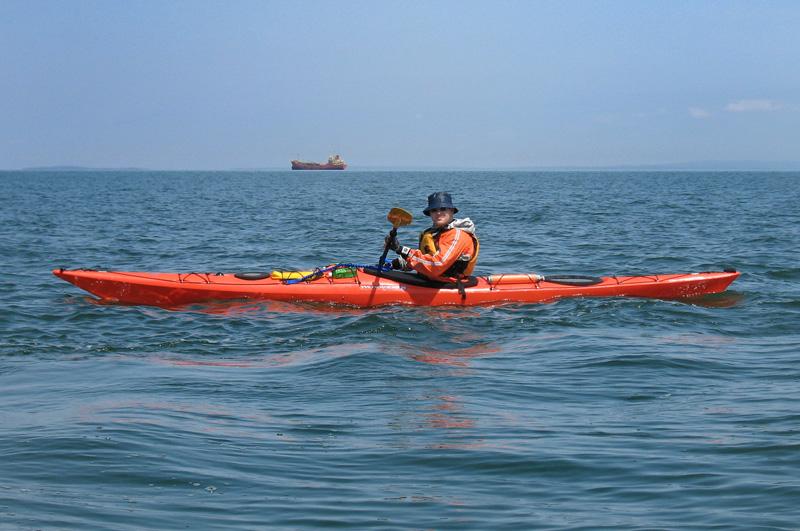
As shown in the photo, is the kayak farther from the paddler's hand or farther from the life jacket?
the paddler's hand

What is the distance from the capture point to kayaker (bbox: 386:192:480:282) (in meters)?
8.27

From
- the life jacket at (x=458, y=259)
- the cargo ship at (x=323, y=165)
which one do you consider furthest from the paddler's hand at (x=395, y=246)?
the cargo ship at (x=323, y=165)

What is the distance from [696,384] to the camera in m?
5.55

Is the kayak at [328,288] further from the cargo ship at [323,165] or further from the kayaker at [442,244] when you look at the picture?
the cargo ship at [323,165]

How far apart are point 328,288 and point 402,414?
13.1ft

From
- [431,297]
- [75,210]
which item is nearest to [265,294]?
[431,297]

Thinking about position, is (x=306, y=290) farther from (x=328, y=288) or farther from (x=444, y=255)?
(x=444, y=255)

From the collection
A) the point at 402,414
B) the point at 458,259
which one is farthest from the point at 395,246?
the point at 402,414

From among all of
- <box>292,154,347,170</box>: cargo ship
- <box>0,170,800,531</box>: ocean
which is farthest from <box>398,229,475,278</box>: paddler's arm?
<box>292,154,347,170</box>: cargo ship

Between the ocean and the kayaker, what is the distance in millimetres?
491

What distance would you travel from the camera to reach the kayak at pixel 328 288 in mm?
8672

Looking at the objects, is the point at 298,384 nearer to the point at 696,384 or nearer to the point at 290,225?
the point at 696,384

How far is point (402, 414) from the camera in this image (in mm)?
4855

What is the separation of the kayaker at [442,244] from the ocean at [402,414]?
491mm
